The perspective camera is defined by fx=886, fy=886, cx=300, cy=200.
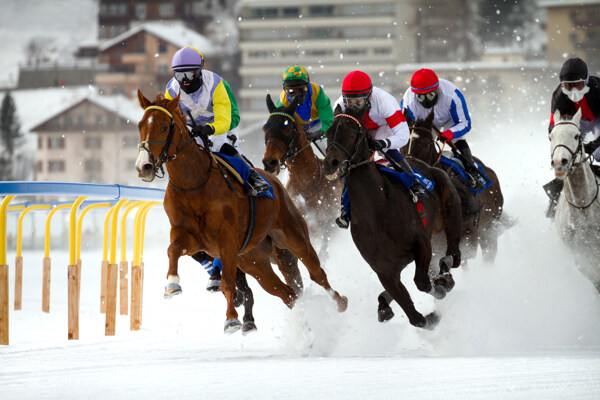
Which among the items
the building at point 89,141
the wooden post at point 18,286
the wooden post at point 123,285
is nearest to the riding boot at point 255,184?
the wooden post at point 123,285

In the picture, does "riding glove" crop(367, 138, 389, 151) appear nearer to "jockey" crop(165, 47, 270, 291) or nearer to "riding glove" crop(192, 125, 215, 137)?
"jockey" crop(165, 47, 270, 291)

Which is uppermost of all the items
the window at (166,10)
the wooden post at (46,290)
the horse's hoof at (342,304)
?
the window at (166,10)

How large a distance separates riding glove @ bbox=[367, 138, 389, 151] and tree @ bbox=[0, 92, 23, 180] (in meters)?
39.0

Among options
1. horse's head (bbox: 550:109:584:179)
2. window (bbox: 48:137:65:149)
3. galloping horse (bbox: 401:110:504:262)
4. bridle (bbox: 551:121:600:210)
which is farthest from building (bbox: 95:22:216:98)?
horse's head (bbox: 550:109:584:179)

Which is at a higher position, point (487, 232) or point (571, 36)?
point (571, 36)

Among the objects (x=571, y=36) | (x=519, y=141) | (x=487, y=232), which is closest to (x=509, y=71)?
(x=571, y=36)

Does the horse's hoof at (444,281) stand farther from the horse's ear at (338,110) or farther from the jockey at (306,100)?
the jockey at (306,100)

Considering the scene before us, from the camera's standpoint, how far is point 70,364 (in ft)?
19.9

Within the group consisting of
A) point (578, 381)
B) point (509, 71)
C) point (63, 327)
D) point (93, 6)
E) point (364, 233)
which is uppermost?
point (93, 6)

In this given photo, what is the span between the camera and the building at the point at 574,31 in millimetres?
42969

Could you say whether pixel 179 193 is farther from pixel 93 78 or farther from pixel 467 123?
pixel 93 78

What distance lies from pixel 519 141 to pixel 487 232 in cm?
1600

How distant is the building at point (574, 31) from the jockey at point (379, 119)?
122 ft

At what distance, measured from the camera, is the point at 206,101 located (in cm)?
726
